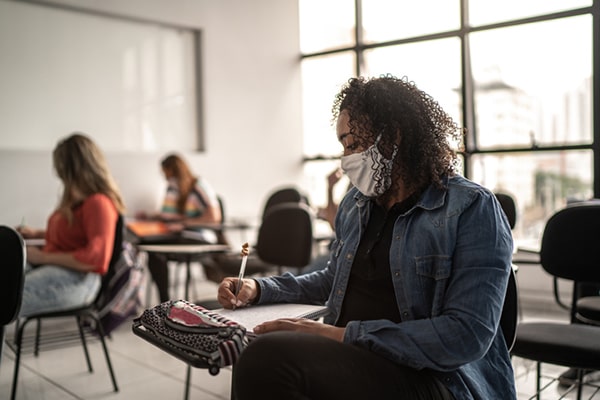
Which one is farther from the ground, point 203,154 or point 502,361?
point 203,154

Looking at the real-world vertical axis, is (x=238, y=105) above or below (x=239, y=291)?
above

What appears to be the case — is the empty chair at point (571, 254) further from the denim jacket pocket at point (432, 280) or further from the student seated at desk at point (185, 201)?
the student seated at desk at point (185, 201)

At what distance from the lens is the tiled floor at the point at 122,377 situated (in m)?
2.76

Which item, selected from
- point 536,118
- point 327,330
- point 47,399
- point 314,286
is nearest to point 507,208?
point 314,286

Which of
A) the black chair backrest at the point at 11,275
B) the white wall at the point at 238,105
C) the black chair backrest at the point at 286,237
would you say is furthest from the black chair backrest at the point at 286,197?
the black chair backrest at the point at 11,275

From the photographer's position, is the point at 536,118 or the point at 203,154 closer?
the point at 536,118

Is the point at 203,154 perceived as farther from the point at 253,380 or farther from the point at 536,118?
the point at 253,380

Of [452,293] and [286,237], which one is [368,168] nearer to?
[452,293]

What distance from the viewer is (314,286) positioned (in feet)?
5.40

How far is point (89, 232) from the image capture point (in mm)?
2859

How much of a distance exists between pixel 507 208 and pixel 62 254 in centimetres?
206

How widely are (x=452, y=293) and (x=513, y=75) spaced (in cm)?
423

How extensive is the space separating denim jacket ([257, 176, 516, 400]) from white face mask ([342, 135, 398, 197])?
11cm

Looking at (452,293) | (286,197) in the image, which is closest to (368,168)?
(452,293)
